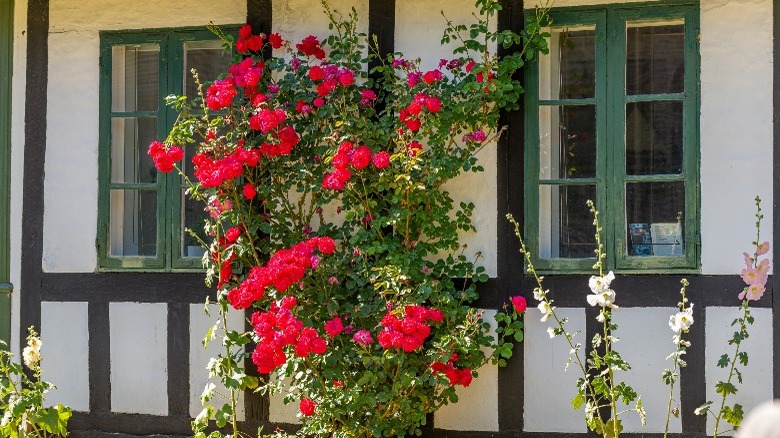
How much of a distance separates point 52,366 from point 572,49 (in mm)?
3214

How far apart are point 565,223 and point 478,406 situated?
990mm

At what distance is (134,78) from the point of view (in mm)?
5621

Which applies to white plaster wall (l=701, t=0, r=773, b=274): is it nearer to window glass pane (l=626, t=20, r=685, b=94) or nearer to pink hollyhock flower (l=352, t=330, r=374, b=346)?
window glass pane (l=626, t=20, r=685, b=94)

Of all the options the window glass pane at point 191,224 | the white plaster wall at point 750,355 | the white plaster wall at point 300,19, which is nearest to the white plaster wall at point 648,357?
the white plaster wall at point 750,355

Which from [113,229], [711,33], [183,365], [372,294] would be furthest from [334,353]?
[711,33]

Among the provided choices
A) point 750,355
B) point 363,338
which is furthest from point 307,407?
point 750,355

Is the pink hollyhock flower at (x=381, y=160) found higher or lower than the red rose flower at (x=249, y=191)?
higher

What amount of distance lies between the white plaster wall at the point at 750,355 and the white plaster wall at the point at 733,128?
Result: 8.8 inches

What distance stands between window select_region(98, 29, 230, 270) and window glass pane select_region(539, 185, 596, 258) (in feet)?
5.98

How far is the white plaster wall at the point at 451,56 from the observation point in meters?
4.98

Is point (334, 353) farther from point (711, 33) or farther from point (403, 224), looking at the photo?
point (711, 33)

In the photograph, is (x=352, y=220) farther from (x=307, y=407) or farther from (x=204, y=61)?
(x=204, y=61)

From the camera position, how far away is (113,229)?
5566mm

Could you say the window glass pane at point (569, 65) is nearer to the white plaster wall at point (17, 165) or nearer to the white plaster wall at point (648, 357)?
the white plaster wall at point (648, 357)
